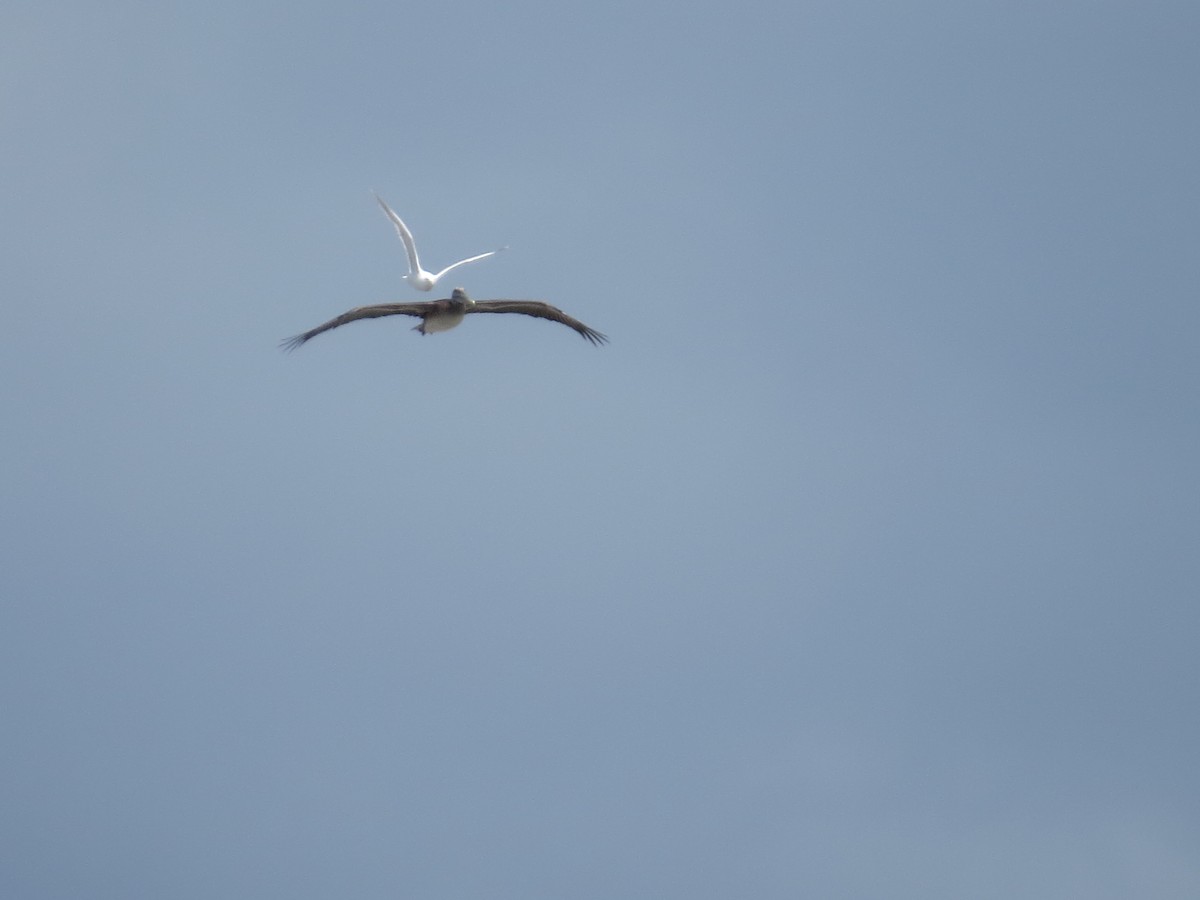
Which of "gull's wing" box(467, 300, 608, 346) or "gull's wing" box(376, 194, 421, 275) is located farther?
"gull's wing" box(467, 300, 608, 346)

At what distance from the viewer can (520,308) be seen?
36344 millimetres

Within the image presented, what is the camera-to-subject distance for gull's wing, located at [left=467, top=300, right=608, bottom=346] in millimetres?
35656

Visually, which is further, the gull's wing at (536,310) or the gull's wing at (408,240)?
the gull's wing at (536,310)

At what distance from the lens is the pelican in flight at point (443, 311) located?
3328 centimetres

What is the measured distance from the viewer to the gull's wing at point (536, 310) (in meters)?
35.7

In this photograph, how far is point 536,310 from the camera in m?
36.4

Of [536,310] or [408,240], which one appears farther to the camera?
[536,310]

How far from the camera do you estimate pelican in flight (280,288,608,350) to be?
33.3 meters

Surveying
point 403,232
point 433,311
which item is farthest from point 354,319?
point 403,232

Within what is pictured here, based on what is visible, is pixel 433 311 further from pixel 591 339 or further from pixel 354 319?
pixel 591 339

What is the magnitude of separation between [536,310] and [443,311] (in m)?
2.86

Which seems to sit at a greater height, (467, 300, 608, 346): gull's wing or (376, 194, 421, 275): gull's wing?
(467, 300, 608, 346): gull's wing

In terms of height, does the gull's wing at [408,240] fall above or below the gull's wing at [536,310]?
below

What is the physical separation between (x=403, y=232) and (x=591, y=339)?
26.2ft
